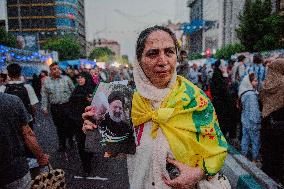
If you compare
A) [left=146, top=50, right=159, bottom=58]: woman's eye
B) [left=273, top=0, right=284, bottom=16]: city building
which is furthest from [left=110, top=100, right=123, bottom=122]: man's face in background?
[left=273, top=0, right=284, bottom=16]: city building

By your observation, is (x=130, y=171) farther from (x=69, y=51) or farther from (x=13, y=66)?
(x=69, y=51)

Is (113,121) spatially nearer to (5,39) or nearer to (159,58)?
(159,58)

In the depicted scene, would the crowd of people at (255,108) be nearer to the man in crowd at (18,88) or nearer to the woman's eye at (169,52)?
the man in crowd at (18,88)

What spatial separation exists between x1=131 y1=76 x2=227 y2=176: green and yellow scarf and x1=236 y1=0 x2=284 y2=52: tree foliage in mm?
32942

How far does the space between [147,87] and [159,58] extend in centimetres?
17

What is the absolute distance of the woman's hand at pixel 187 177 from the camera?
6.04 ft

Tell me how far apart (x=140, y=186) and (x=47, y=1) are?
13238cm

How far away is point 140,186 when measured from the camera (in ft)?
6.56

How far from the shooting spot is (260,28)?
35.8 meters

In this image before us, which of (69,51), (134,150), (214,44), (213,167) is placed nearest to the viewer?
(213,167)

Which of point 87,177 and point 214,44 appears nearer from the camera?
point 87,177

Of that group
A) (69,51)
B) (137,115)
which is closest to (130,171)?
(137,115)

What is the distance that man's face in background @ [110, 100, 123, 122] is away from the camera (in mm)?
1974

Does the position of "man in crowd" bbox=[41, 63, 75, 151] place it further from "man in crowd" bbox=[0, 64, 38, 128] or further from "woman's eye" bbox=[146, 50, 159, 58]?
"woman's eye" bbox=[146, 50, 159, 58]
